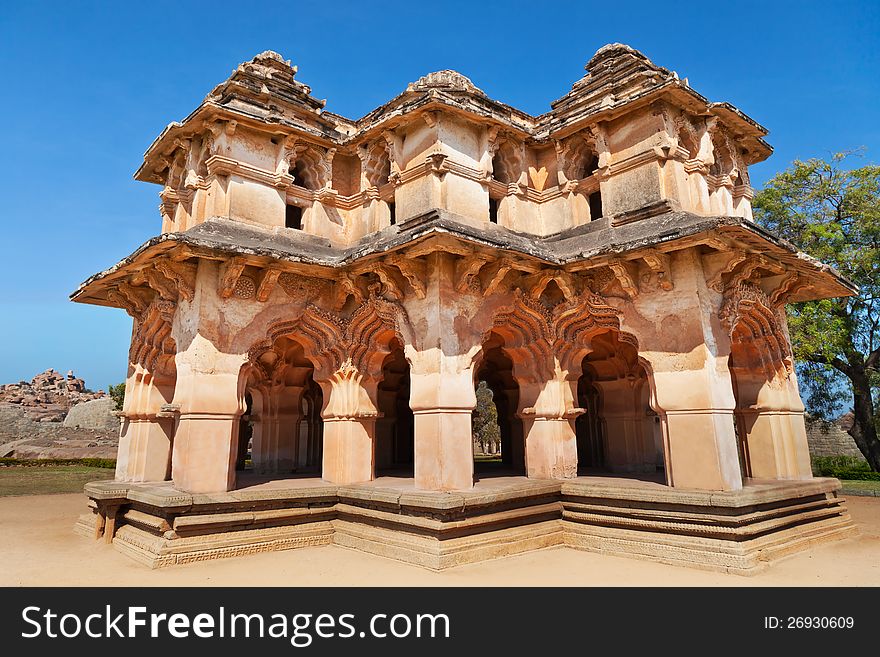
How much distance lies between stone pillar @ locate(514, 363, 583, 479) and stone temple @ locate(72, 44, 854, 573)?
4 cm

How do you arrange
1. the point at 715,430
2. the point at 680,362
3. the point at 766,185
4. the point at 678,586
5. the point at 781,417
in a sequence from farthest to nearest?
the point at 766,185 → the point at 781,417 → the point at 680,362 → the point at 715,430 → the point at 678,586

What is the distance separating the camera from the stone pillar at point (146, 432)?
37.5ft

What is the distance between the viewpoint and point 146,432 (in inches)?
452

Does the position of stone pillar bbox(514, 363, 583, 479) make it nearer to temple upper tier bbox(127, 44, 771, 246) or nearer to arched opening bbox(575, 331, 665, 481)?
arched opening bbox(575, 331, 665, 481)

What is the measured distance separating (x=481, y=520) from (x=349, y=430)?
330 cm

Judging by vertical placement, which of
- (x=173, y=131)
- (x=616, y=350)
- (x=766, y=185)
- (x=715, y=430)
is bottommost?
(x=715, y=430)

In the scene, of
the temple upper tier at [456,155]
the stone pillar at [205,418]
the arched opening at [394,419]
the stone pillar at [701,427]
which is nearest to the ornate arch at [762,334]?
the stone pillar at [701,427]

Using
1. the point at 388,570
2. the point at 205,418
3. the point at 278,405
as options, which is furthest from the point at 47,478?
the point at 388,570

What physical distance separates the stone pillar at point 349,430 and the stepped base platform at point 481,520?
1.85ft

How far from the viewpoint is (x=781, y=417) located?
10.7 metres

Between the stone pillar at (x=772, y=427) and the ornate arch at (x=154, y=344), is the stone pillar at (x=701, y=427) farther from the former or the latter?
the ornate arch at (x=154, y=344)
